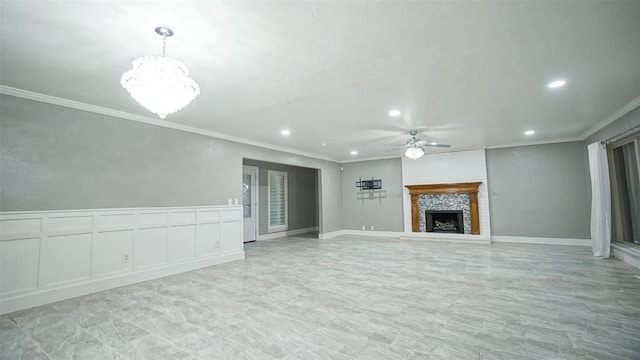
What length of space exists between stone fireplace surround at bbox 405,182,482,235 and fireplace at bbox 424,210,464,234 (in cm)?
23

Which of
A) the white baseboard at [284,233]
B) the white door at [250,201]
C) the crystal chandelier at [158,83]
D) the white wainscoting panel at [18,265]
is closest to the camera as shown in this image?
the crystal chandelier at [158,83]

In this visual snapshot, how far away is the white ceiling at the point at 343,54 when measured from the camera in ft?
6.47

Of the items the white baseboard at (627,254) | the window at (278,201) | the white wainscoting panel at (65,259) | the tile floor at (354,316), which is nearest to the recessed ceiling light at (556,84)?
the tile floor at (354,316)

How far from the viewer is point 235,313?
9.61ft

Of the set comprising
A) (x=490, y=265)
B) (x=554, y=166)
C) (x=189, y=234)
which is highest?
(x=554, y=166)

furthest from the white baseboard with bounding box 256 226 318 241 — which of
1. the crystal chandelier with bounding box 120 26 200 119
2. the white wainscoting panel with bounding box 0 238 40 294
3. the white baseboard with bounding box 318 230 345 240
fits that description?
the crystal chandelier with bounding box 120 26 200 119

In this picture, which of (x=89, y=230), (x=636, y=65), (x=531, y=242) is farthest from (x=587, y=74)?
(x=89, y=230)

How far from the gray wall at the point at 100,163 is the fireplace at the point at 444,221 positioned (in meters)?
5.66

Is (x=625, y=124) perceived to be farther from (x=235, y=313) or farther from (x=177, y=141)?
(x=177, y=141)

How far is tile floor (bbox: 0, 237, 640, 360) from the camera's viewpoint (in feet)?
7.22

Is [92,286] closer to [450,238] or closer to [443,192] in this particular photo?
[450,238]

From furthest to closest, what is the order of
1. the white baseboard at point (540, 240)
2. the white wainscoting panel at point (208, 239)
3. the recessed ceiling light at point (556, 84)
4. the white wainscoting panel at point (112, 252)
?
1. the white baseboard at point (540, 240)
2. the white wainscoting panel at point (208, 239)
3. the white wainscoting panel at point (112, 252)
4. the recessed ceiling light at point (556, 84)

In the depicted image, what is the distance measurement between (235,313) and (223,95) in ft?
8.66

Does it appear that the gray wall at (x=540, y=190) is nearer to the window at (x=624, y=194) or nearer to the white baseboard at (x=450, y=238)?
the white baseboard at (x=450, y=238)
